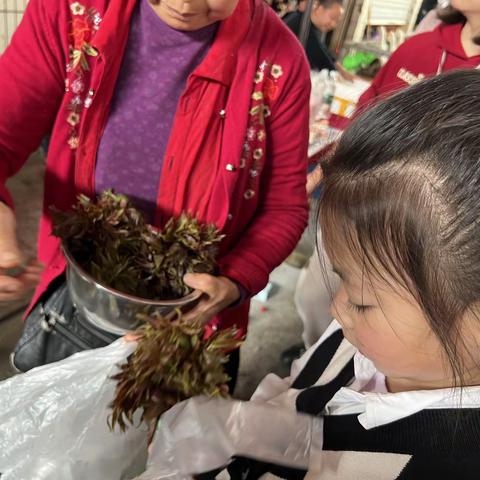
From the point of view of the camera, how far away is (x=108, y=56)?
30.7 inches

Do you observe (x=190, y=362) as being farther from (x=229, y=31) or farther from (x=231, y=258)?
(x=229, y=31)

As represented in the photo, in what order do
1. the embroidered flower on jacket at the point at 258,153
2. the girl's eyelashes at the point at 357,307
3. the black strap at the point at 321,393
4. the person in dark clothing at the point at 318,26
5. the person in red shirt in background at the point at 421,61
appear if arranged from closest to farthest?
1. the girl's eyelashes at the point at 357,307
2. the black strap at the point at 321,393
3. the embroidered flower on jacket at the point at 258,153
4. the person in red shirt in background at the point at 421,61
5. the person in dark clothing at the point at 318,26

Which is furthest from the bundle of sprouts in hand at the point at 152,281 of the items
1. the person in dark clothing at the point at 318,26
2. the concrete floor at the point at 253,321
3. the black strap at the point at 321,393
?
the person in dark clothing at the point at 318,26

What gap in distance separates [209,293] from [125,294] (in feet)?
0.46

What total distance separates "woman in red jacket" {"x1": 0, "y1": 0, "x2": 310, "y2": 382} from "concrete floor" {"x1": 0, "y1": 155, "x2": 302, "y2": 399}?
0.62 meters

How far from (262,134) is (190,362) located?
0.41 metres

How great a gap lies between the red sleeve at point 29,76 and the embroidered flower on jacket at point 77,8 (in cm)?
2

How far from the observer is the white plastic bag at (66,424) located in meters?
0.76

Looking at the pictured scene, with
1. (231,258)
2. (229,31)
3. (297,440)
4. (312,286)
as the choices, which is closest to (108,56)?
(229,31)

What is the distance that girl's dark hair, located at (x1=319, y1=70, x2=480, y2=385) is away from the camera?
44 cm

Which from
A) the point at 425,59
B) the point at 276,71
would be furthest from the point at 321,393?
the point at 425,59

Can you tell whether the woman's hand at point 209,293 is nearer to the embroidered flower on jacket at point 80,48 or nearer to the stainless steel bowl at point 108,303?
the stainless steel bowl at point 108,303

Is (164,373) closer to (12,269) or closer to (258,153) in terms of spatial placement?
(12,269)

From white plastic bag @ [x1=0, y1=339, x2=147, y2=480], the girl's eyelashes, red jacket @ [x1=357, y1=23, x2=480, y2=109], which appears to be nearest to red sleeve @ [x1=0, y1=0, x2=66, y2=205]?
white plastic bag @ [x1=0, y1=339, x2=147, y2=480]
